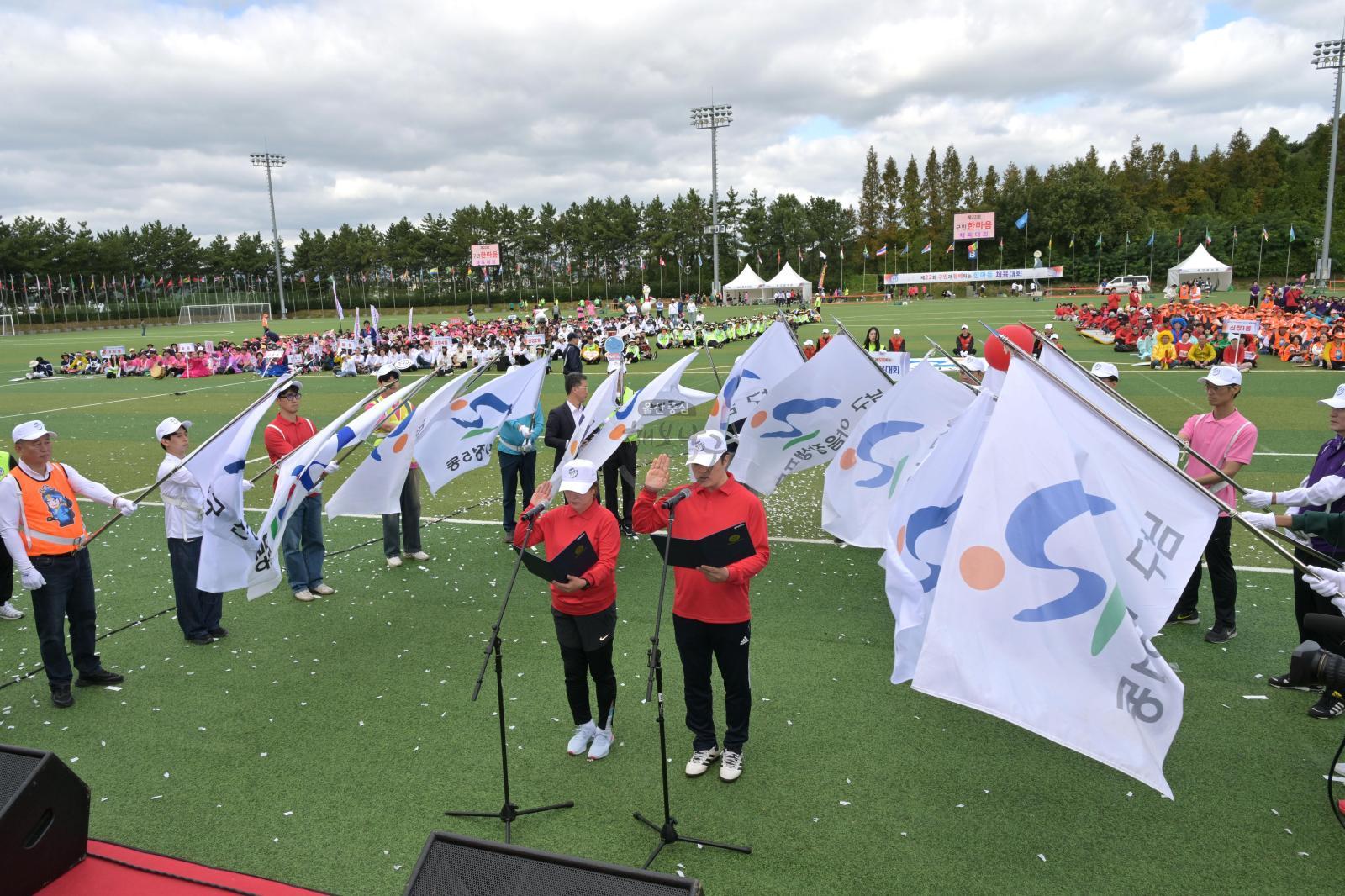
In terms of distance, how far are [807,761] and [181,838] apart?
154 inches

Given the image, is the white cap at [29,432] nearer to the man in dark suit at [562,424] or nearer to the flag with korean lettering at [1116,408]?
the man in dark suit at [562,424]

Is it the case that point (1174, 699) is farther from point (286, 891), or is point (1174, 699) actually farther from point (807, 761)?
point (286, 891)

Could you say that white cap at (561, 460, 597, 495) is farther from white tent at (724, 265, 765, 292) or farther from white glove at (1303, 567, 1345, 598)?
white tent at (724, 265, 765, 292)

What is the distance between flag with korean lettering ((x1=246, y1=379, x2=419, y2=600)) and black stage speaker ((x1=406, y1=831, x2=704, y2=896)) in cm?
426

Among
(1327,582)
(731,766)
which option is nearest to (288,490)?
(731,766)

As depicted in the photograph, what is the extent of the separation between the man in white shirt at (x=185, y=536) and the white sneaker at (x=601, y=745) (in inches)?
159

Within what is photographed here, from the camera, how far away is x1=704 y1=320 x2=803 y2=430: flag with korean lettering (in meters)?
9.61

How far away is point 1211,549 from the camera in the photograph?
6605 mm

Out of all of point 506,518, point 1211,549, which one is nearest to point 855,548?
point 1211,549

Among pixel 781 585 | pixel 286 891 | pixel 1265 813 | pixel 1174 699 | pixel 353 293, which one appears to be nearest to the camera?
pixel 1174 699

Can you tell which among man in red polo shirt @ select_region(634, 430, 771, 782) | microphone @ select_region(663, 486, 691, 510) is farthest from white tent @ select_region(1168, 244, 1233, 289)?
microphone @ select_region(663, 486, 691, 510)

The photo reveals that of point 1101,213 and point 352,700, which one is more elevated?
point 1101,213

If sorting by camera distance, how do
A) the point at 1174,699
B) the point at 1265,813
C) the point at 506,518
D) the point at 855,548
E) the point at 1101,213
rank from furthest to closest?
the point at 1101,213 < the point at 506,518 < the point at 855,548 < the point at 1265,813 < the point at 1174,699

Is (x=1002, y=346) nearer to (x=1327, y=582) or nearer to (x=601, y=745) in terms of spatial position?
(x=1327, y=582)
